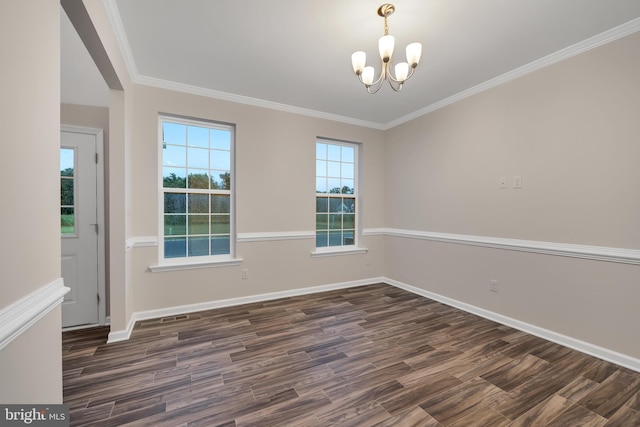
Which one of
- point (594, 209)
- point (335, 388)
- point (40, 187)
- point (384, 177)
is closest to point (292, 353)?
point (335, 388)

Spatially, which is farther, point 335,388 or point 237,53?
point 237,53

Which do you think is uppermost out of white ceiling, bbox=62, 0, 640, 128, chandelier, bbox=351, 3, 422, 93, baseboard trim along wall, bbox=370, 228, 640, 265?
white ceiling, bbox=62, 0, 640, 128

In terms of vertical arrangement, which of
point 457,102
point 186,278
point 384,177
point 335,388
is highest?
point 457,102

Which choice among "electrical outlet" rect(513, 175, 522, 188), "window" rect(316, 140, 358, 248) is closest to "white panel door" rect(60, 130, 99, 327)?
"window" rect(316, 140, 358, 248)

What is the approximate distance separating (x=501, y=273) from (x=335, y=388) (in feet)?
7.50

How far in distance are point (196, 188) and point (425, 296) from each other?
11.5ft

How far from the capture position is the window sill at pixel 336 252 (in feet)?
13.2

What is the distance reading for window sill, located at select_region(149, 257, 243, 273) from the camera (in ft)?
9.97

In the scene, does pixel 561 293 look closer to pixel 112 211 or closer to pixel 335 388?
pixel 335 388

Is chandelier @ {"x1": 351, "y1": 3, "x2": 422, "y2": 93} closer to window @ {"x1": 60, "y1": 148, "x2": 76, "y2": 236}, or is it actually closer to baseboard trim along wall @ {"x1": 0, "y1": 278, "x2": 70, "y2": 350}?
→ baseboard trim along wall @ {"x1": 0, "y1": 278, "x2": 70, "y2": 350}

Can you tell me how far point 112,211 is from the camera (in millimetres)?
2436

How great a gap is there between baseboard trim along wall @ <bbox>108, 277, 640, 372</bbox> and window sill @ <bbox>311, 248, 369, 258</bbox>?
0.48 meters

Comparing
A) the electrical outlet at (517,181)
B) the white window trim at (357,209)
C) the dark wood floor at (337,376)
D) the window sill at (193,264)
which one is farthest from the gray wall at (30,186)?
the electrical outlet at (517,181)

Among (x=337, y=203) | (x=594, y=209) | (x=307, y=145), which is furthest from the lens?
(x=337, y=203)
